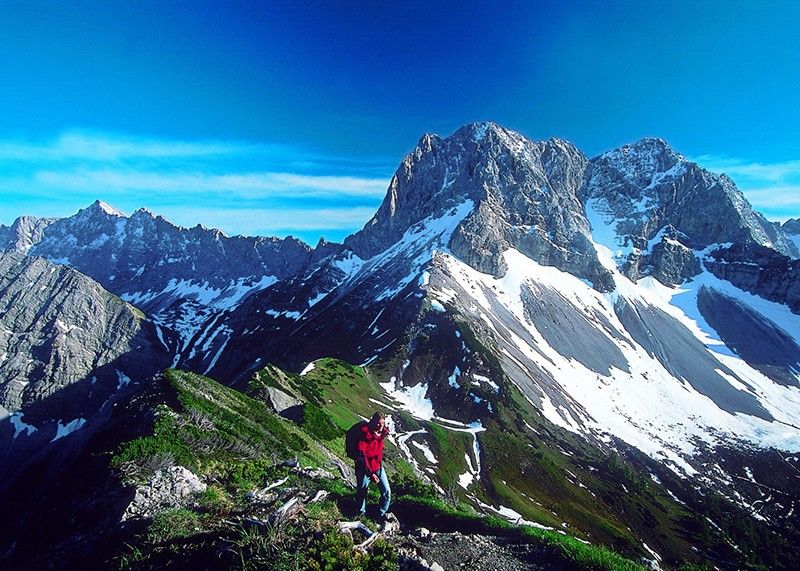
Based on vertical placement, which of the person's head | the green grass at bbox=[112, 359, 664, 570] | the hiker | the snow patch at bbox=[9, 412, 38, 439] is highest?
the person's head

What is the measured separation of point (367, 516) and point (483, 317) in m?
154

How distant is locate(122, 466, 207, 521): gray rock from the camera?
14955 millimetres

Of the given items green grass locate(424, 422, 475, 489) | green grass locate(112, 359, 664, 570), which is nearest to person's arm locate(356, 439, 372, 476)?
green grass locate(112, 359, 664, 570)

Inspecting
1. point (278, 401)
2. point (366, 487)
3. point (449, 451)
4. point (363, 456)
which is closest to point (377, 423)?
point (363, 456)

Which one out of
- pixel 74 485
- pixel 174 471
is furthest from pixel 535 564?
pixel 74 485

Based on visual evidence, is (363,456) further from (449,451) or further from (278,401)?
(449,451)

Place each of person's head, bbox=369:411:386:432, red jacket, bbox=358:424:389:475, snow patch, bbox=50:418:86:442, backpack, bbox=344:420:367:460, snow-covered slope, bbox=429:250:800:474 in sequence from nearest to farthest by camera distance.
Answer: red jacket, bbox=358:424:389:475, backpack, bbox=344:420:367:460, person's head, bbox=369:411:386:432, snow-covered slope, bbox=429:250:800:474, snow patch, bbox=50:418:86:442

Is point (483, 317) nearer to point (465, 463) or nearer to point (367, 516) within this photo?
point (465, 463)

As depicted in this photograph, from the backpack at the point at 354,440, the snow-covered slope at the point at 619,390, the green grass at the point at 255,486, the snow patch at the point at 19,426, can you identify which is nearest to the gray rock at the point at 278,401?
the green grass at the point at 255,486

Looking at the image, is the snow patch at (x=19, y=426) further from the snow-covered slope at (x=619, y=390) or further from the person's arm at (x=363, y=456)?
the person's arm at (x=363, y=456)

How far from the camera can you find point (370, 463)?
1527cm

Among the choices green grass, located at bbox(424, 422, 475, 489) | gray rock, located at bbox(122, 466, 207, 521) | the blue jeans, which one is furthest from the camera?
green grass, located at bbox(424, 422, 475, 489)

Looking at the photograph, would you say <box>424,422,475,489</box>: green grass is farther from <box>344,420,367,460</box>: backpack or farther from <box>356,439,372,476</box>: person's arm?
<box>356,439,372,476</box>: person's arm

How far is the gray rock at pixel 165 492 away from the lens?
14955 mm
